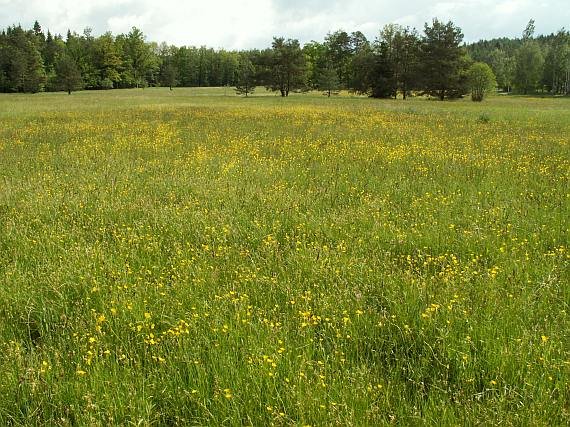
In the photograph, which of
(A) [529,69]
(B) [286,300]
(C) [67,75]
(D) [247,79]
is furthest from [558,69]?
(B) [286,300]

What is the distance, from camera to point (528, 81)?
9812cm

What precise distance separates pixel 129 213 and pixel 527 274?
5.66m

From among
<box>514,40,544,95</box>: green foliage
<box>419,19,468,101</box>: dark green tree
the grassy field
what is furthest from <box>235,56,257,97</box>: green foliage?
the grassy field

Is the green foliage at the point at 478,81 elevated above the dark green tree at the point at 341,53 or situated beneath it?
situated beneath

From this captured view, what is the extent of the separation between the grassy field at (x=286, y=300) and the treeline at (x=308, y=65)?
189 ft

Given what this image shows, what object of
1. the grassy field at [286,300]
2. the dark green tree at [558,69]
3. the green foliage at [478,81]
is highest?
the dark green tree at [558,69]

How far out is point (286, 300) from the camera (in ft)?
13.8

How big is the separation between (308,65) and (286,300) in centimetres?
7915

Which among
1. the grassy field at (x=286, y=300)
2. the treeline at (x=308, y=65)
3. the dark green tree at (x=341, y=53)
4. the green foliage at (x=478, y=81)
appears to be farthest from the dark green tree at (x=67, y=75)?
the grassy field at (x=286, y=300)

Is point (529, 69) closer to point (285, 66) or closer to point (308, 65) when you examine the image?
point (308, 65)

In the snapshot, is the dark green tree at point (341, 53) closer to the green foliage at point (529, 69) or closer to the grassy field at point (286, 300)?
the green foliage at point (529, 69)

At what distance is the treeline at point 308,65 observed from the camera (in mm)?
60500

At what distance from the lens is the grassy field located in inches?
114

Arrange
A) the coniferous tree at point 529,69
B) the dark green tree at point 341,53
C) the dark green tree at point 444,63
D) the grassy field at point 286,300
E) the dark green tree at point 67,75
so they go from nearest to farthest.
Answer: the grassy field at point 286,300
the dark green tree at point 444,63
the dark green tree at point 67,75
the dark green tree at point 341,53
the coniferous tree at point 529,69
